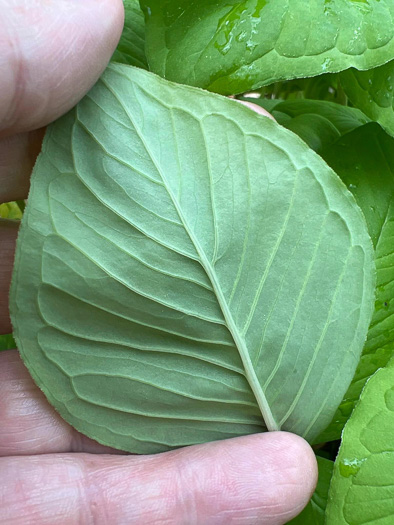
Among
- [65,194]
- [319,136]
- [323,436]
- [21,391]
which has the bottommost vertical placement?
[323,436]

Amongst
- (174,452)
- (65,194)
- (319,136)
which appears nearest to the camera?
(65,194)

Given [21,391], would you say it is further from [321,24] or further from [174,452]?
[321,24]

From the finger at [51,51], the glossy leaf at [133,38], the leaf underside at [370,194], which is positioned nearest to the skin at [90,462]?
the finger at [51,51]

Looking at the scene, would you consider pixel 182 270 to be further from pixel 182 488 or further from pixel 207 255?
pixel 182 488

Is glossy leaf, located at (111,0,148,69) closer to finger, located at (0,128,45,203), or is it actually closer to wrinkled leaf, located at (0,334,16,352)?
finger, located at (0,128,45,203)

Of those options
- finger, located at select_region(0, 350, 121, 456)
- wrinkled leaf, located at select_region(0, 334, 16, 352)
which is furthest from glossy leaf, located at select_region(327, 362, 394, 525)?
wrinkled leaf, located at select_region(0, 334, 16, 352)

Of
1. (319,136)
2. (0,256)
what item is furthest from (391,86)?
(0,256)

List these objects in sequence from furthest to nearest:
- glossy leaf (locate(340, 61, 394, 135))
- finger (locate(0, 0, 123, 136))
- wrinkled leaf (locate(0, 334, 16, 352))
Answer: wrinkled leaf (locate(0, 334, 16, 352)) → glossy leaf (locate(340, 61, 394, 135)) → finger (locate(0, 0, 123, 136))
